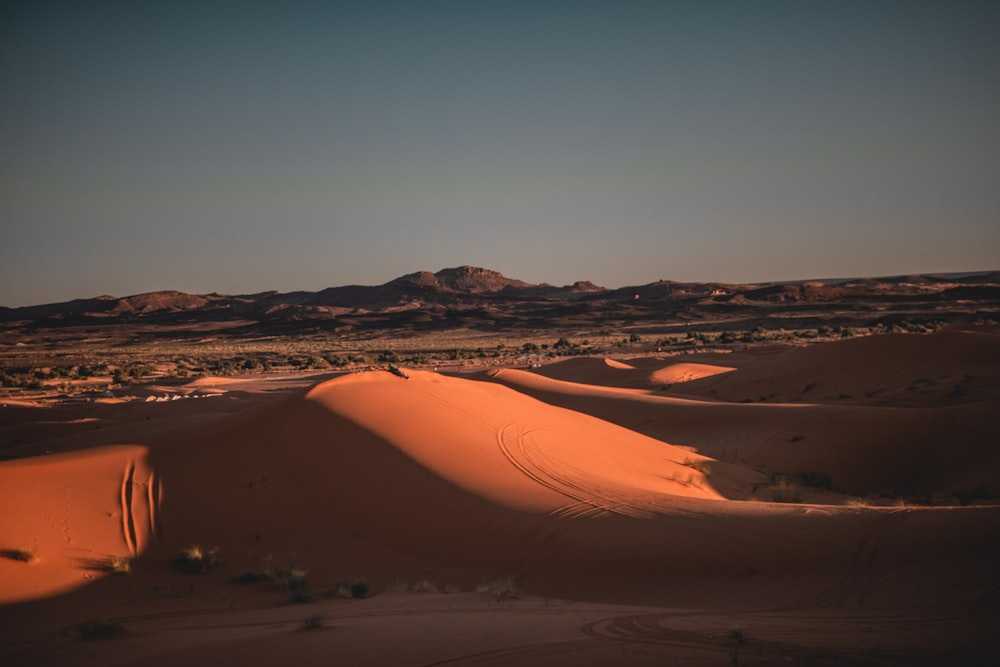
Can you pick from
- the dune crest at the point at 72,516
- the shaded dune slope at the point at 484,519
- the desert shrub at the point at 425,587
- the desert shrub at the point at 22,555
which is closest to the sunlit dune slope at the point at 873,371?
the shaded dune slope at the point at 484,519

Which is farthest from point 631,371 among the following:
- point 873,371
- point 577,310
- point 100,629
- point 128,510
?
point 577,310

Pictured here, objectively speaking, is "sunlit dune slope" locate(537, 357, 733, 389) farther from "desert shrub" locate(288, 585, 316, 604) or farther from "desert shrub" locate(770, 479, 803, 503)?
"desert shrub" locate(288, 585, 316, 604)

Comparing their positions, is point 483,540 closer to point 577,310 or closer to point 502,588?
point 502,588

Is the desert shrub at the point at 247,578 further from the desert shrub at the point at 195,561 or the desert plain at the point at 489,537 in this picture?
the desert shrub at the point at 195,561

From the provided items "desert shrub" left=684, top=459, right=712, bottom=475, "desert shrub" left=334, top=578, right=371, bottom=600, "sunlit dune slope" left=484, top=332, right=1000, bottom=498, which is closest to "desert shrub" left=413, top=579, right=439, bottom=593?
"desert shrub" left=334, top=578, right=371, bottom=600

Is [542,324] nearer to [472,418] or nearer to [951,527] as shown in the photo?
[472,418]
